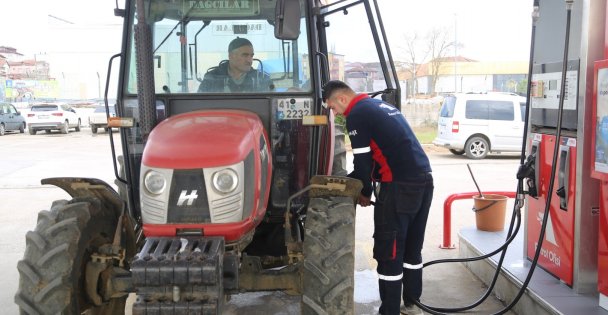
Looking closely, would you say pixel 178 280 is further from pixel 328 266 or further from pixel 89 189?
pixel 89 189

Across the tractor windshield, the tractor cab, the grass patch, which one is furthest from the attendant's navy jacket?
the grass patch

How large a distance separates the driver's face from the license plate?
0.37 meters

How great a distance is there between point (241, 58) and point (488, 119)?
40.9 feet

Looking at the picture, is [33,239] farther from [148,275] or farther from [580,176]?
[580,176]

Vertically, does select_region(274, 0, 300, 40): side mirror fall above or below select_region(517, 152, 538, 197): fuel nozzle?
above

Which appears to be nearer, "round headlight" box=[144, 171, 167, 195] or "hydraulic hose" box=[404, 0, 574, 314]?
"round headlight" box=[144, 171, 167, 195]

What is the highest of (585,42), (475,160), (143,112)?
(585,42)

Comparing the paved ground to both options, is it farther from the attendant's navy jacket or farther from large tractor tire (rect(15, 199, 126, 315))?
large tractor tire (rect(15, 199, 126, 315))

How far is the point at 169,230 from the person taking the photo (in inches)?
129

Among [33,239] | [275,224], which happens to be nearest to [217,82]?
[275,224]

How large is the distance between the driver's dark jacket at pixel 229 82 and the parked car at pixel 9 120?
83.3 feet

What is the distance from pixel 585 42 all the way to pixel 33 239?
156 inches

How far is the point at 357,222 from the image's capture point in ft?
27.4

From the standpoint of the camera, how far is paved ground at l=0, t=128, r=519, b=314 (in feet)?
16.7
